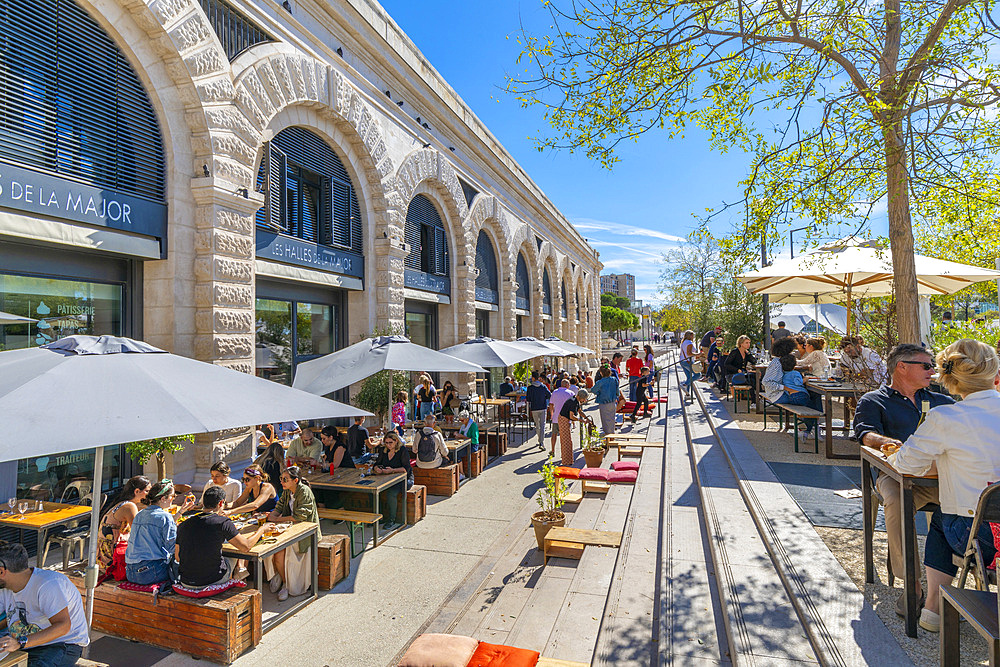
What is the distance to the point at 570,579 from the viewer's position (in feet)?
17.0

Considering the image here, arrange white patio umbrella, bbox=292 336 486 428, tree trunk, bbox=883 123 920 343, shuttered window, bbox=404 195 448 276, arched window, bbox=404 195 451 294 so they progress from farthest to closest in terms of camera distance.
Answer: shuttered window, bbox=404 195 448 276 → arched window, bbox=404 195 451 294 → white patio umbrella, bbox=292 336 486 428 → tree trunk, bbox=883 123 920 343

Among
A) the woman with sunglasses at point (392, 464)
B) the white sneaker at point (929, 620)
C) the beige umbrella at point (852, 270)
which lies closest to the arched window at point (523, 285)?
the beige umbrella at point (852, 270)

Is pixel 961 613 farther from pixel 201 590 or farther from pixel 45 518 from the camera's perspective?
pixel 45 518

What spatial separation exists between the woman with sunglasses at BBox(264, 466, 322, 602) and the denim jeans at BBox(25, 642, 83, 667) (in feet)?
6.20

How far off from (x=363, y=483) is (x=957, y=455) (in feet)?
19.4

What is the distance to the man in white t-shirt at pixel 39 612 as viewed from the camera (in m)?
3.16

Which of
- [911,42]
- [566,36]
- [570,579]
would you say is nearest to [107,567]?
[570,579]

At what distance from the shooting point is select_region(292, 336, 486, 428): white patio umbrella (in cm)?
773

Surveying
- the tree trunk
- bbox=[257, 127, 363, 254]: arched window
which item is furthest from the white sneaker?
bbox=[257, 127, 363, 254]: arched window

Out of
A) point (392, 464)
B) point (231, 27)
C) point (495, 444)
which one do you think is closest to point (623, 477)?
point (392, 464)

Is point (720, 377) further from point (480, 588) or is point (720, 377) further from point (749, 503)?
point (480, 588)

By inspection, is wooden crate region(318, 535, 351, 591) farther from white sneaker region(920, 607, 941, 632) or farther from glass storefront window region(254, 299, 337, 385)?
glass storefront window region(254, 299, 337, 385)

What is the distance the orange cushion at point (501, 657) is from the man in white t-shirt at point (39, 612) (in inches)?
103

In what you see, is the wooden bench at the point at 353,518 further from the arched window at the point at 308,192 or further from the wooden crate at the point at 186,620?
the arched window at the point at 308,192
